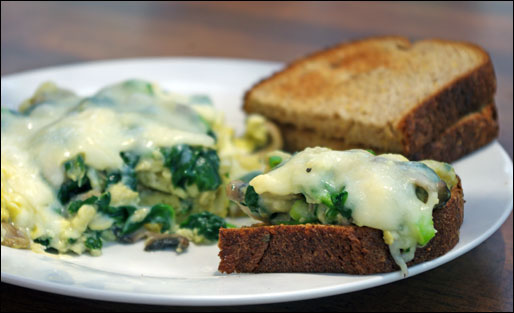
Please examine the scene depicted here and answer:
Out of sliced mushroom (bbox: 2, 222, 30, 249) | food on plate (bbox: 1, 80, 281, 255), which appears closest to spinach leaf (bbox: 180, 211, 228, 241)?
food on plate (bbox: 1, 80, 281, 255)

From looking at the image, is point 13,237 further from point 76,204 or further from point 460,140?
point 460,140

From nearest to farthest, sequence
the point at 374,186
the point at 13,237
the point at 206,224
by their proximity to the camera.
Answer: the point at 374,186
the point at 13,237
the point at 206,224

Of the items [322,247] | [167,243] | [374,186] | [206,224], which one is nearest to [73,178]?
[167,243]

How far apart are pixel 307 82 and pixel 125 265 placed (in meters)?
1.76

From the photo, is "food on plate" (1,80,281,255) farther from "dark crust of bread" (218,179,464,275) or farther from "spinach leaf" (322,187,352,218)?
"spinach leaf" (322,187,352,218)

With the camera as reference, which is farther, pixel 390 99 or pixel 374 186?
pixel 390 99

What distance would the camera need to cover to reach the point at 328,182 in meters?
2.27

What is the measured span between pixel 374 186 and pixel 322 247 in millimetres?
303

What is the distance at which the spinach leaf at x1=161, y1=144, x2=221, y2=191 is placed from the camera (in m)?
2.94

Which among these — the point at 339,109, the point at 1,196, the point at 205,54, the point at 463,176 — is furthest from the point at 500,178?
the point at 205,54

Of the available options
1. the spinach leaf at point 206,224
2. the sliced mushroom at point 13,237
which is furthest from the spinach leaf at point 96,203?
the spinach leaf at point 206,224

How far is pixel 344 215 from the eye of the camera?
227 cm

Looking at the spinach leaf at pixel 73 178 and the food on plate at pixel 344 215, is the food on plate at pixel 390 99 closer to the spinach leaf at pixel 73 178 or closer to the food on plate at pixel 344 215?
the food on plate at pixel 344 215

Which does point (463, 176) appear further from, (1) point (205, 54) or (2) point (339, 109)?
(1) point (205, 54)
